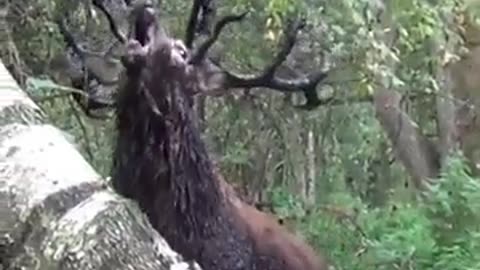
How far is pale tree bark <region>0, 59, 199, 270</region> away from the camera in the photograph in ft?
2.31

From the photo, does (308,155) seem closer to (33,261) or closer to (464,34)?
(464,34)

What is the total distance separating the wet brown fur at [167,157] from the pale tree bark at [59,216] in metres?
0.93

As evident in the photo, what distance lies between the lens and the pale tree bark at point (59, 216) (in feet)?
2.31

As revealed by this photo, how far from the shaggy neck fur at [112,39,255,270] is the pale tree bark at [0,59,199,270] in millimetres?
936

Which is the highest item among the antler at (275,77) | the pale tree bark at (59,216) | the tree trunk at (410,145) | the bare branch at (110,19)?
the pale tree bark at (59,216)

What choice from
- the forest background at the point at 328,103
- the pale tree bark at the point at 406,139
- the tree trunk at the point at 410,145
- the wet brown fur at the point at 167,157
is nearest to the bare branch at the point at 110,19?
the forest background at the point at 328,103

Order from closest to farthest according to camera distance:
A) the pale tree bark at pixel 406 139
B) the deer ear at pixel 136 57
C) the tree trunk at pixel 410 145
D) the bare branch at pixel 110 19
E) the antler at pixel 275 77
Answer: the deer ear at pixel 136 57
the bare branch at pixel 110 19
the antler at pixel 275 77
the pale tree bark at pixel 406 139
the tree trunk at pixel 410 145

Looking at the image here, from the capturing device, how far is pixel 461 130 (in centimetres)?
776

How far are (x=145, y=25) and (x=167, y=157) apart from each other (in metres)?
0.20

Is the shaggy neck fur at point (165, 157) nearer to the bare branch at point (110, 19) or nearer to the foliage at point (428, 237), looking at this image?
the bare branch at point (110, 19)

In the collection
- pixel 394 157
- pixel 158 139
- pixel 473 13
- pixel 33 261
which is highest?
pixel 33 261

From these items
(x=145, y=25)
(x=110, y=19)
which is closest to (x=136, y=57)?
(x=145, y=25)

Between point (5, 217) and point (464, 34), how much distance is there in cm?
629

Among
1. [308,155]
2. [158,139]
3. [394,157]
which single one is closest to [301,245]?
[158,139]
